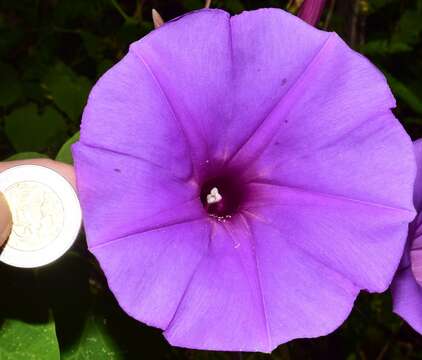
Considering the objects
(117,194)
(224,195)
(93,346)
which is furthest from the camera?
(93,346)

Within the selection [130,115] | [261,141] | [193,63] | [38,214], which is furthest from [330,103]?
[38,214]

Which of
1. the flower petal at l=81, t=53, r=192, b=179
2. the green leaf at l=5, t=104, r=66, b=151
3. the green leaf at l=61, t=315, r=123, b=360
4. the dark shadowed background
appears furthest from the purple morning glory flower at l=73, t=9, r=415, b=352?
the green leaf at l=5, t=104, r=66, b=151

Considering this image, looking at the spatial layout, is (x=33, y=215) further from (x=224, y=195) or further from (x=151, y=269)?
(x=224, y=195)

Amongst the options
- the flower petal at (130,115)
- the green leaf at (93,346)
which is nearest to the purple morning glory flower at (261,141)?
the flower petal at (130,115)

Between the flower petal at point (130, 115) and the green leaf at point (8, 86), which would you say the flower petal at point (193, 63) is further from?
the green leaf at point (8, 86)

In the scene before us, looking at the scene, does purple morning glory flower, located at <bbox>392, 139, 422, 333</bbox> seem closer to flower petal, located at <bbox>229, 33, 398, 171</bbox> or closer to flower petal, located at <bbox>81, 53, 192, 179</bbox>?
flower petal, located at <bbox>229, 33, 398, 171</bbox>
